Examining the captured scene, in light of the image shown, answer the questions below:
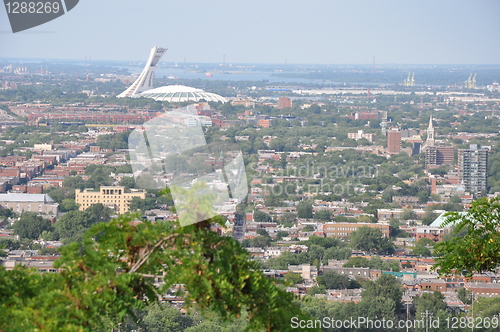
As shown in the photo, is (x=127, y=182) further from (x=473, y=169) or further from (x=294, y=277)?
(x=473, y=169)

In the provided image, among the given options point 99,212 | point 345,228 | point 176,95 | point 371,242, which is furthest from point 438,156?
point 176,95

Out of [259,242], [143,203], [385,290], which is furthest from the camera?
[143,203]

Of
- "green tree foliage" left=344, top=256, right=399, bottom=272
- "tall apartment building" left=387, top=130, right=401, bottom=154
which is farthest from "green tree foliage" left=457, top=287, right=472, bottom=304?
"tall apartment building" left=387, top=130, right=401, bottom=154

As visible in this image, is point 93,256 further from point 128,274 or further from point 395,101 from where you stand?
point 395,101

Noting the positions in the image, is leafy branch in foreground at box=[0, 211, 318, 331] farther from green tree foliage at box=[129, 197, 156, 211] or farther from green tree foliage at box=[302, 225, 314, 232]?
green tree foliage at box=[302, 225, 314, 232]

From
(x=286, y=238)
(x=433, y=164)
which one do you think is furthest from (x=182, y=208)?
Answer: (x=433, y=164)

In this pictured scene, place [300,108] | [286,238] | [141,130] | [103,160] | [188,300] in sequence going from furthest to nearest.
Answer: [300,108]
[103,160]
[286,238]
[141,130]
[188,300]
